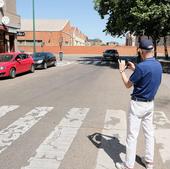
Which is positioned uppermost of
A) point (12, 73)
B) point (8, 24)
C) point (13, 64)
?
point (8, 24)

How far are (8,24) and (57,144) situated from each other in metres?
26.3

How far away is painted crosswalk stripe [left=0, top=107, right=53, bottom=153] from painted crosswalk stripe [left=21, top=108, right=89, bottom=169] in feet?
2.03

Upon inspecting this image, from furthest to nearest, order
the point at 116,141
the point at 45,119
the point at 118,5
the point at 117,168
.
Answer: the point at 118,5 < the point at 45,119 < the point at 116,141 < the point at 117,168

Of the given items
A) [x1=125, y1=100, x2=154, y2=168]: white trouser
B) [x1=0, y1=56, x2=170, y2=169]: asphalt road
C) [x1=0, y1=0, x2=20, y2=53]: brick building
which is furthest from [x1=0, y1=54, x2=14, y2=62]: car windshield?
[x1=125, y1=100, x2=154, y2=168]: white trouser

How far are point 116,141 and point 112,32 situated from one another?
96.1ft

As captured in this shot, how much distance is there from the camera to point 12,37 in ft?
112

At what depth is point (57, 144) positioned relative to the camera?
20.3 ft

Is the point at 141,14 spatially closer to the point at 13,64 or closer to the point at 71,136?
the point at 13,64

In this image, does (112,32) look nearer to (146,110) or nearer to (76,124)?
(76,124)

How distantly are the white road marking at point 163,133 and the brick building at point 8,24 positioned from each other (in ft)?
75.6

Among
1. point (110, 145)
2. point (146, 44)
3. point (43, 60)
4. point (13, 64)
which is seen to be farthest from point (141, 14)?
point (146, 44)

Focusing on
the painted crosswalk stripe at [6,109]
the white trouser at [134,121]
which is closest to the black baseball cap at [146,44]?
the white trouser at [134,121]

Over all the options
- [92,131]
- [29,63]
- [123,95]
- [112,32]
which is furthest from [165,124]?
[112,32]

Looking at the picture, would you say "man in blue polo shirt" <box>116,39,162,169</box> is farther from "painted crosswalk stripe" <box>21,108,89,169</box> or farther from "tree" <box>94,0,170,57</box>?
"tree" <box>94,0,170,57</box>
